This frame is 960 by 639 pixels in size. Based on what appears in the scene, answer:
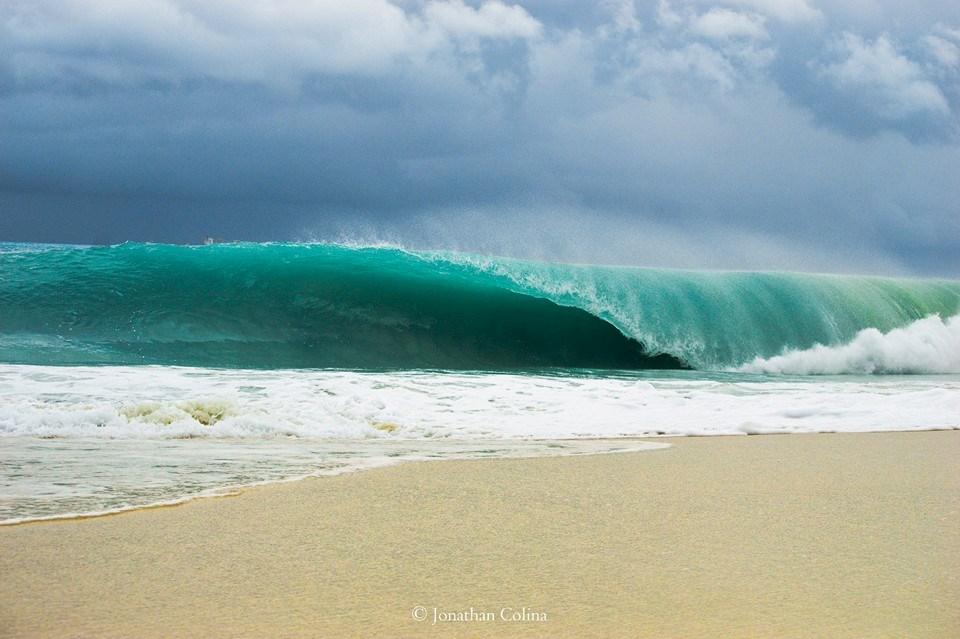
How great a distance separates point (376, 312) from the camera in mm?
12555

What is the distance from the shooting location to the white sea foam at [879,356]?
13625 millimetres

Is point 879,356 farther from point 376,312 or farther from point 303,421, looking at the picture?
point 303,421

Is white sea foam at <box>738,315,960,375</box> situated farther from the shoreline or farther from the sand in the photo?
the sand

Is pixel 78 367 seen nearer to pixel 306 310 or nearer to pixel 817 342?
pixel 306 310

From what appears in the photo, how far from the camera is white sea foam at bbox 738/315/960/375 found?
536 inches

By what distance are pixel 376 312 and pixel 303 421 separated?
23.5ft

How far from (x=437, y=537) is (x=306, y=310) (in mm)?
10137

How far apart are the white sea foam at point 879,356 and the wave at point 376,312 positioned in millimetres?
223

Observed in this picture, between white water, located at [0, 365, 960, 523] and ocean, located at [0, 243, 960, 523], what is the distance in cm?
2

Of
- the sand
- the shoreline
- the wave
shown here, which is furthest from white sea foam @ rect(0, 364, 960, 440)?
the wave

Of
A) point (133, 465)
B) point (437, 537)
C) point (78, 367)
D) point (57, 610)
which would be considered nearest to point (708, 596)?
point (437, 537)

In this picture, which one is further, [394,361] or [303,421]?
[394,361]

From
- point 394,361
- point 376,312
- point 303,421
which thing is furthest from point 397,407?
point 376,312

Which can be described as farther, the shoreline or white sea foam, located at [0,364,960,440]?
white sea foam, located at [0,364,960,440]
